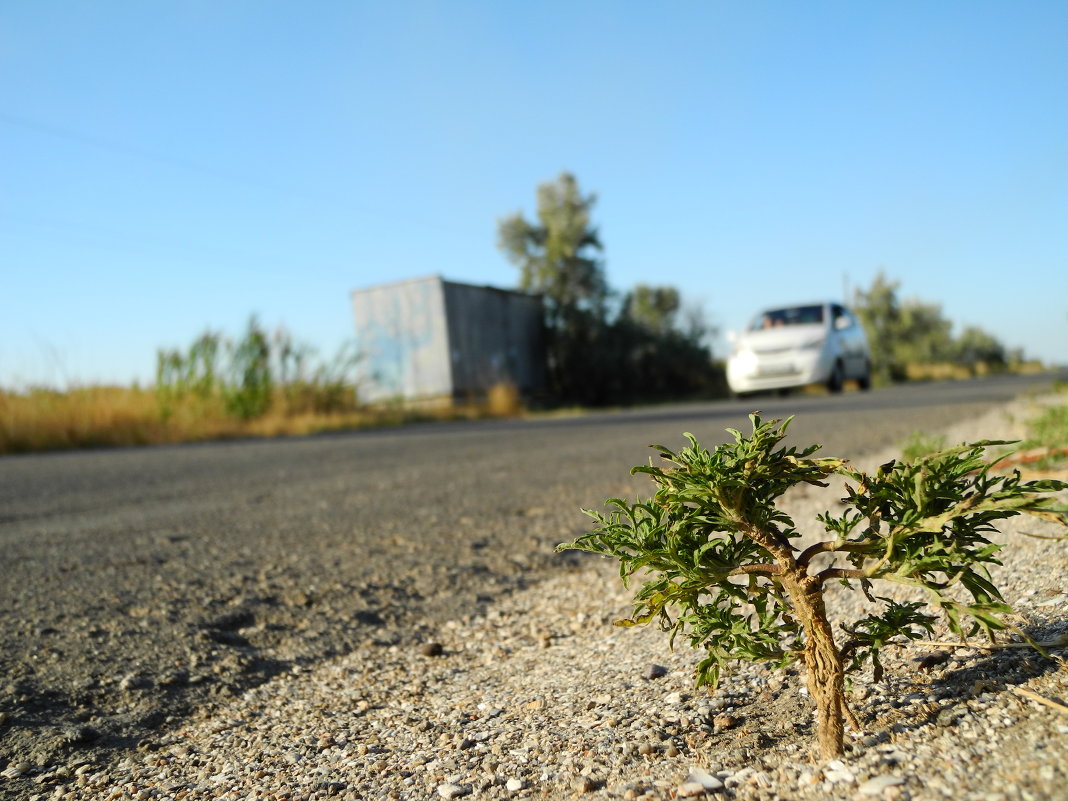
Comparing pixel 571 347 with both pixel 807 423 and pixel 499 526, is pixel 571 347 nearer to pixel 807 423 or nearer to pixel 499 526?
pixel 807 423

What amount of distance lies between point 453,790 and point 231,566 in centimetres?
197

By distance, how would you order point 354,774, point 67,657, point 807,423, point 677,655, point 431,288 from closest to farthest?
1. point 354,774
2. point 677,655
3. point 67,657
4. point 807,423
5. point 431,288

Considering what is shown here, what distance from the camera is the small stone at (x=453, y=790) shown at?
140cm

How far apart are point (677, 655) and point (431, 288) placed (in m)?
19.4

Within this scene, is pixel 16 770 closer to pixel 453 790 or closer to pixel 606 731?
pixel 453 790

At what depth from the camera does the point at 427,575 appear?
3.10m

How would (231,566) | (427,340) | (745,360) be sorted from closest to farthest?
1. (231,566)
2. (745,360)
3. (427,340)

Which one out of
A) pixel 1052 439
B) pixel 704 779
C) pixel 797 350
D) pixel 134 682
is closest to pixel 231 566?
pixel 134 682

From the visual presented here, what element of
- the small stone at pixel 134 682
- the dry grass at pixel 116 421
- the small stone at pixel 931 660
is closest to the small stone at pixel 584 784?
the small stone at pixel 931 660

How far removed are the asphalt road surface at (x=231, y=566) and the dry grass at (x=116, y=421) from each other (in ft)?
13.7

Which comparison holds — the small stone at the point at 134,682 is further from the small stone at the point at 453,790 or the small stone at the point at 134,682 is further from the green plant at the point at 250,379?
Result: the green plant at the point at 250,379

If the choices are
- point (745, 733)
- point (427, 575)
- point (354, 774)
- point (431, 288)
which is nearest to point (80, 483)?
point (427, 575)

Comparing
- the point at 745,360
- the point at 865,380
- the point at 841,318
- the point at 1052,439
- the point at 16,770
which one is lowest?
the point at 16,770

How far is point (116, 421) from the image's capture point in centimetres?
1140
